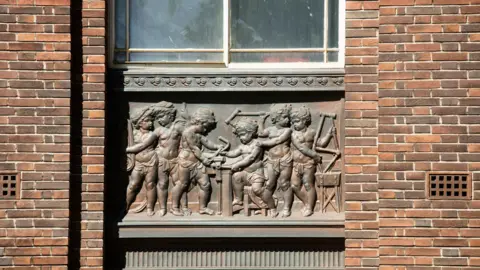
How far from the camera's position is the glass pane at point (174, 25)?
369 inches

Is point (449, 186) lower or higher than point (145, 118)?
lower

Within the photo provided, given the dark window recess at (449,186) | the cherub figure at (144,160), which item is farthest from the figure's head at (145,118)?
the dark window recess at (449,186)

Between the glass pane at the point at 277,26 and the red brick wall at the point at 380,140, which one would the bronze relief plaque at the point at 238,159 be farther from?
the glass pane at the point at 277,26

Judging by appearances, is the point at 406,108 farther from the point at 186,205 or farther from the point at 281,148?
the point at 186,205

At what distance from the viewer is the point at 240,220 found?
9.08 meters

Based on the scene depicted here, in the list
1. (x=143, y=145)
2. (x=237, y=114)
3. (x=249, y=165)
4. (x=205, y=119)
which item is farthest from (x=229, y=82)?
(x=143, y=145)

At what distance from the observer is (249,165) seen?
914cm

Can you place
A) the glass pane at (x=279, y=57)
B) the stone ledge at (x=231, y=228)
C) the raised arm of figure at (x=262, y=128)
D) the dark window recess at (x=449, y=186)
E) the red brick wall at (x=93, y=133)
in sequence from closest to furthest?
the dark window recess at (x=449, y=186) → the red brick wall at (x=93, y=133) → the stone ledge at (x=231, y=228) → the raised arm of figure at (x=262, y=128) → the glass pane at (x=279, y=57)

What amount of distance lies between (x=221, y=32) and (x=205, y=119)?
1.01 metres

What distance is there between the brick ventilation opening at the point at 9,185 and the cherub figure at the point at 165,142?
128cm

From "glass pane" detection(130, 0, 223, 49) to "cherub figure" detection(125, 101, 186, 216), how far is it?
0.73 m

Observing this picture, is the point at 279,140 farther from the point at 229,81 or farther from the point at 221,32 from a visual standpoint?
the point at 221,32

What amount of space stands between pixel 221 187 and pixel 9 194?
2.20m

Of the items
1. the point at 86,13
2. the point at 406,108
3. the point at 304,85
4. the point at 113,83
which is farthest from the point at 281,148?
the point at 86,13
